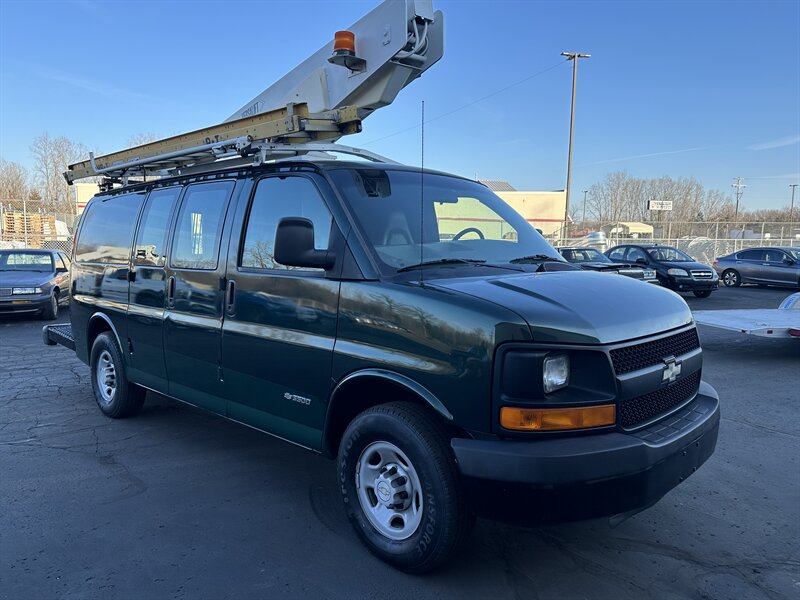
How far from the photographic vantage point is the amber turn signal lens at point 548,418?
256 cm

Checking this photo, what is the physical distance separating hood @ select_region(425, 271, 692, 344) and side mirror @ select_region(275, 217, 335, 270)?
67 cm

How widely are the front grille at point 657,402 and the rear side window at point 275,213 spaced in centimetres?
186

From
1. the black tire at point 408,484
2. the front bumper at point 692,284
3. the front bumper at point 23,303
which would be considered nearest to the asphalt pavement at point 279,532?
the black tire at point 408,484

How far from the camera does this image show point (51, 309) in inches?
478

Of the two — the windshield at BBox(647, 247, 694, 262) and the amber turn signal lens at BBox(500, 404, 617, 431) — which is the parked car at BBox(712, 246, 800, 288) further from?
the amber turn signal lens at BBox(500, 404, 617, 431)

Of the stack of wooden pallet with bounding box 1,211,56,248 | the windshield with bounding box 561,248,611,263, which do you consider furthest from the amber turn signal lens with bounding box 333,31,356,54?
the stack of wooden pallet with bounding box 1,211,56,248

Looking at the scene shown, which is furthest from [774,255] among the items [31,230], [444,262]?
[31,230]

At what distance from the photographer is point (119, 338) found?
17.5 ft

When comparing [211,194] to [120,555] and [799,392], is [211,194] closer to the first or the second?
[120,555]

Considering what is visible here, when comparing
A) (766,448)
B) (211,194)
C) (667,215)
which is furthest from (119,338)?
(667,215)

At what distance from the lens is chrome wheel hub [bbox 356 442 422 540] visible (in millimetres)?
2939

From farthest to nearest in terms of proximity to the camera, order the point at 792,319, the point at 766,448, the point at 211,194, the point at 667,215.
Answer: the point at 667,215
the point at 792,319
the point at 766,448
the point at 211,194

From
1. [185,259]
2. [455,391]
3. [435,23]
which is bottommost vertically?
[455,391]

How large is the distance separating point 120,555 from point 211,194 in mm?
2434
